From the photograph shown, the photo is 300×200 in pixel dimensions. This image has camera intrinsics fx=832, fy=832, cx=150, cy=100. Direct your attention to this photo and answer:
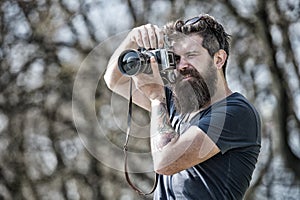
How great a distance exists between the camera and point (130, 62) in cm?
232

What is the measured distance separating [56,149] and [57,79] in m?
0.56

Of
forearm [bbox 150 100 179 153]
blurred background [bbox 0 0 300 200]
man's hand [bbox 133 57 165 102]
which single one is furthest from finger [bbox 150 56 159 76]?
blurred background [bbox 0 0 300 200]

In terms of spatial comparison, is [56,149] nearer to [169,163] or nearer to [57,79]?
[57,79]

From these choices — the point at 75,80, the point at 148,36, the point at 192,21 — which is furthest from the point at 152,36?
the point at 75,80

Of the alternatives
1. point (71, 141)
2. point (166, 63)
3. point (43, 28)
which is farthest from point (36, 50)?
point (166, 63)

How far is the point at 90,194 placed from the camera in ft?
21.6

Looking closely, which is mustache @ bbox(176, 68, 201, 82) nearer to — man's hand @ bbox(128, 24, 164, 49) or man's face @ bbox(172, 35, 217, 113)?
man's face @ bbox(172, 35, 217, 113)

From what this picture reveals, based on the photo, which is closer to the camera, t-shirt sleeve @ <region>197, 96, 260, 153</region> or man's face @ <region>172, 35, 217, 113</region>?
t-shirt sleeve @ <region>197, 96, 260, 153</region>

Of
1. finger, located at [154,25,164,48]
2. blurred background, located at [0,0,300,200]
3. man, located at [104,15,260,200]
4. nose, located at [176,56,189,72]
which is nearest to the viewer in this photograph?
man, located at [104,15,260,200]

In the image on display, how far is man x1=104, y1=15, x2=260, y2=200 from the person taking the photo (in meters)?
2.23

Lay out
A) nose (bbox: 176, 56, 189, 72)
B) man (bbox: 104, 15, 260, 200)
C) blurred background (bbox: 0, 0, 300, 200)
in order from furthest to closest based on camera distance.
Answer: blurred background (bbox: 0, 0, 300, 200) → nose (bbox: 176, 56, 189, 72) → man (bbox: 104, 15, 260, 200)

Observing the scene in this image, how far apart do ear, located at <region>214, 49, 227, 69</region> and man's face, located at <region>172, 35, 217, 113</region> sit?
2 cm

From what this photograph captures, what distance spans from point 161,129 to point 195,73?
0.19 metres

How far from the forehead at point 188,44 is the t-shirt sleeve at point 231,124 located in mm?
181
